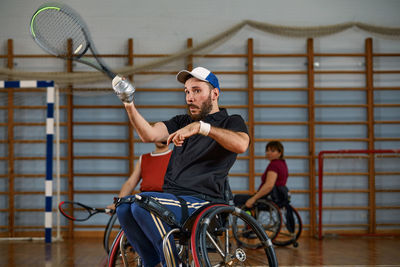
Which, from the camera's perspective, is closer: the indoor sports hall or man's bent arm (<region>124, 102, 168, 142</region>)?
man's bent arm (<region>124, 102, 168, 142</region>)

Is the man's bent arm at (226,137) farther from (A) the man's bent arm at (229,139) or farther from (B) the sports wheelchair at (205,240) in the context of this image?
(B) the sports wheelchair at (205,240)

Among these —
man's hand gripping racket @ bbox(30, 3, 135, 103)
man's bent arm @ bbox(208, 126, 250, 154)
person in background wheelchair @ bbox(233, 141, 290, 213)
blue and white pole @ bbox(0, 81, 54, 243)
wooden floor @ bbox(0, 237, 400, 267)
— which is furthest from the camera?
blue and white pole @ bbox(0, 81, 54, 243)

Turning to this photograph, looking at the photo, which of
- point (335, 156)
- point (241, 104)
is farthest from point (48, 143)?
point (335, 156)

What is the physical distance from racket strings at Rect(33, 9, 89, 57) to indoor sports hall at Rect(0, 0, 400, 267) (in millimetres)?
2670

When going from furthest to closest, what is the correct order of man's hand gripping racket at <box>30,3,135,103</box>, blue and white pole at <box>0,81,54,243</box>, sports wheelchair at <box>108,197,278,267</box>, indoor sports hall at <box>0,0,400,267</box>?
indoor sports hall at <box>0,0,400,267</box> → blue and white pole at <box>0,81,54,243</box> → man's hand gripping racket at <box>30,3,135,103</box> → sports wheelchair at <box>108,197,278,267</box>

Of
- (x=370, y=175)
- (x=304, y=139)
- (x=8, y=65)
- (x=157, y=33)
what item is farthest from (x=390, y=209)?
(x=8, y=65)

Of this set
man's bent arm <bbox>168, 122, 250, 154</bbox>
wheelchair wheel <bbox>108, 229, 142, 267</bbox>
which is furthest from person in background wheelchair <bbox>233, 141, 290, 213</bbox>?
man's bent arm <bbox>168, 122, 250, 154</bbox>

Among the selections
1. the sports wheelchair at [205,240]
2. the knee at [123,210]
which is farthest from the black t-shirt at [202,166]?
the knee at [123,210]

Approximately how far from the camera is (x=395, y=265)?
3463 millimetres

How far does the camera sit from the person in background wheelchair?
4.49m

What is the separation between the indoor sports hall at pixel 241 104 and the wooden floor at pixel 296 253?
35 cm

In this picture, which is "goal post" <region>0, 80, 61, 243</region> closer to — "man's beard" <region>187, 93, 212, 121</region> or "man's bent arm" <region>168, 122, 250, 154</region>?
"man's beard" <region>187, 93, 212, 121</region>

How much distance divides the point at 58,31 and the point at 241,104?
11.4ft

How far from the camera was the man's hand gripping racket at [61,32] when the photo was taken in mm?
2459
